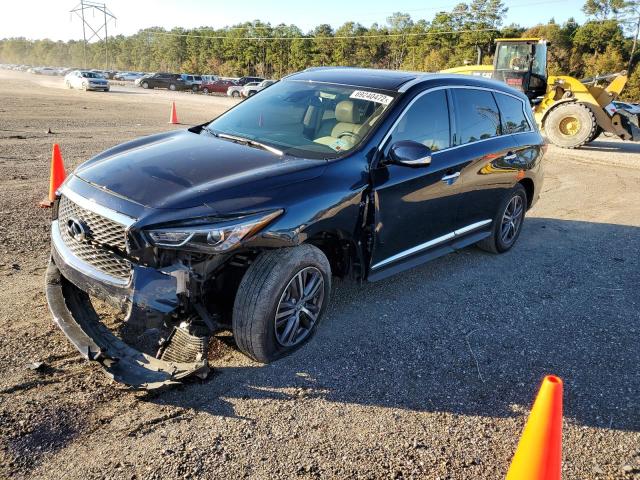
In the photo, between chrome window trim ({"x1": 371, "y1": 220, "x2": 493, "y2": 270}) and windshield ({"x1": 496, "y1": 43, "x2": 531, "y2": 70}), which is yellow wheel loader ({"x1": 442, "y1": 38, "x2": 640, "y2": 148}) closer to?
windshield ({"x1": 496, "y1": 43, "x2": 531, "y2": 70})

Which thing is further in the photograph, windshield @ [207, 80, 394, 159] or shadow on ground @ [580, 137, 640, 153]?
shadow on ground @ [580, 137, 640, 153]

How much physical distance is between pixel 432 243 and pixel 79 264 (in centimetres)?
291

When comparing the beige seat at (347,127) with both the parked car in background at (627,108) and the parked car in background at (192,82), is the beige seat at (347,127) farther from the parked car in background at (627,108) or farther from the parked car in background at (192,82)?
the parked car in background at (192,82)

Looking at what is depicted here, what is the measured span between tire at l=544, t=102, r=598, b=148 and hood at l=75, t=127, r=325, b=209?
45.8 ft

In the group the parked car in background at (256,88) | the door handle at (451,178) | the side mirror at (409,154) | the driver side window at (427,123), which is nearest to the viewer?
the side mirror at (409,154)

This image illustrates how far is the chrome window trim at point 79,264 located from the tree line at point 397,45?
4998cm

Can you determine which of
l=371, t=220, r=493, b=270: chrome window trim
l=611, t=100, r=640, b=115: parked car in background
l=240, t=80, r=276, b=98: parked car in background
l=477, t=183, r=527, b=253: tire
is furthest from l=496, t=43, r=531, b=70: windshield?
l=371, t=220, r=493, b=270: chrome window trim

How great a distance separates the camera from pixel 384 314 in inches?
176

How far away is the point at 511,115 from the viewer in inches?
233

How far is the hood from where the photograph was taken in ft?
10.6

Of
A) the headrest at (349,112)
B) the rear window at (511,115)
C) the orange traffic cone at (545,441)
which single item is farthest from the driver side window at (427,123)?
the orange traffic cone at (545,441)

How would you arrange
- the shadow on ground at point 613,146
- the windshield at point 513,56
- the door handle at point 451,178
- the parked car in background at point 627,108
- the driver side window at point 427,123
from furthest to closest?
the windshield at point 513,56, the shadow on ground at point 613,146, the parked car in background at point 627,108, the door handle at point 451,178, the driver side window at point 427,123

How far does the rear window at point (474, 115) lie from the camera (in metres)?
4.94

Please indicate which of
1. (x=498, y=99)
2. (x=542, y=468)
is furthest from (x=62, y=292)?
(x=498, y=99)
